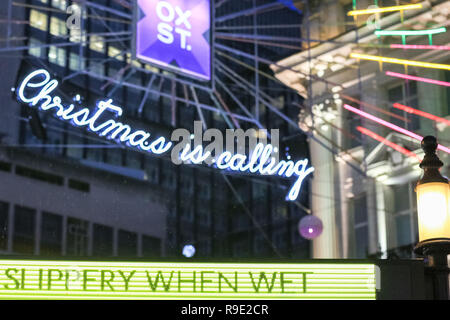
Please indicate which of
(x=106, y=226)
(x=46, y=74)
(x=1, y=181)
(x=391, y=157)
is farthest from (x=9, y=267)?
(x=106, y=226)

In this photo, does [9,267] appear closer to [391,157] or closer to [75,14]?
[75,14]

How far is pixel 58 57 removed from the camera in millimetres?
83562

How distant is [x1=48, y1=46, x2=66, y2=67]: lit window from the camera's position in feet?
273

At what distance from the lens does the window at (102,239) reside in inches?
2886

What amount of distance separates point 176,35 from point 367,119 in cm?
982

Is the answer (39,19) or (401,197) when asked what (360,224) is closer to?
(401,197)

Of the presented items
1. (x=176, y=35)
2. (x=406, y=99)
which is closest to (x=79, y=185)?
(x=406, y=99)

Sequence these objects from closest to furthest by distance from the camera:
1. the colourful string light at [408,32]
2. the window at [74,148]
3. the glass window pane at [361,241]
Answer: the colourful string light at [408,32] < the glass window pane at [361,241] < the window at [74,148]

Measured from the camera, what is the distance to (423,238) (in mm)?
13086

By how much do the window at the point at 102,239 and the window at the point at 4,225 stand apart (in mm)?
7091

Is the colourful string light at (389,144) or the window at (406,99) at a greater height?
the window at (406,99)

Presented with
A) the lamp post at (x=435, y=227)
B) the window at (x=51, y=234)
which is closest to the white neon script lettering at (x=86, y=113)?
the lamp post at (x=435, y=227)

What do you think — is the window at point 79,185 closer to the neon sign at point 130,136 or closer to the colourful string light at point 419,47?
the colourful string light at point 419,47
